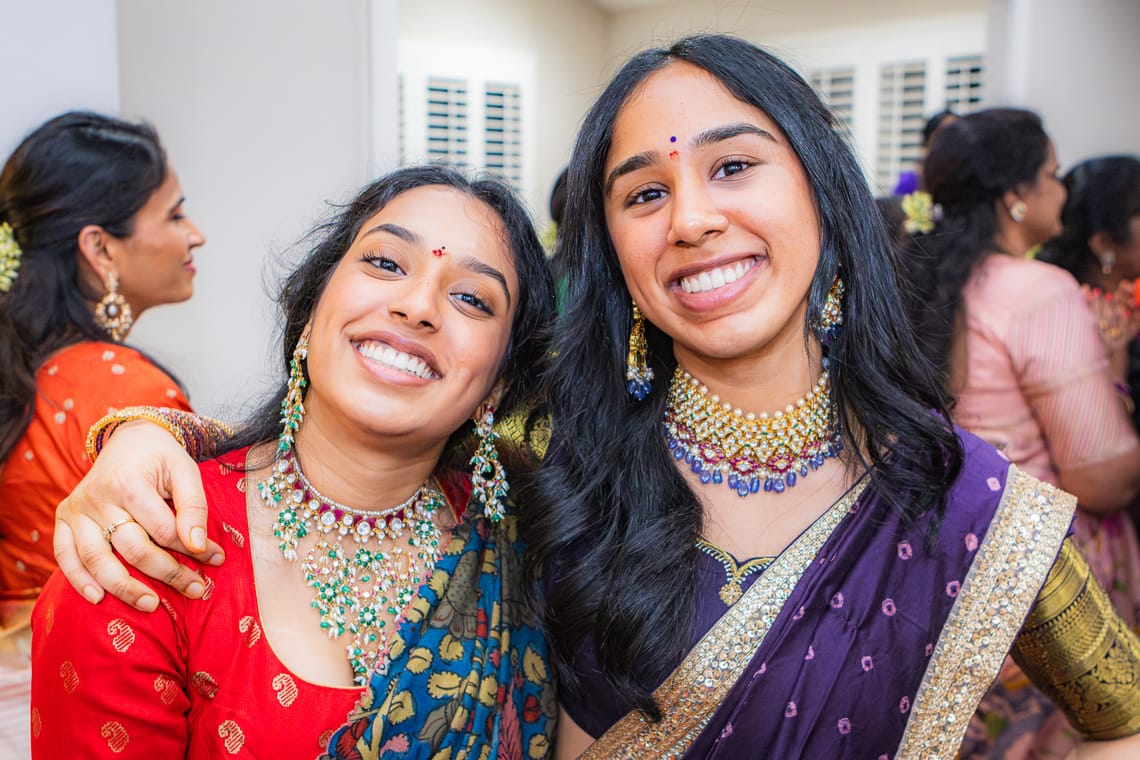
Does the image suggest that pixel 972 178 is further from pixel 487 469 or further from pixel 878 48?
pixel 878 48

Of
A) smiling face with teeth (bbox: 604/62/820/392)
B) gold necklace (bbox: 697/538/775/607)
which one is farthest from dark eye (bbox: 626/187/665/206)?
gold necklace (bbox: 697/538/775/607)

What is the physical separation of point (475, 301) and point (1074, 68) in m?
4.19

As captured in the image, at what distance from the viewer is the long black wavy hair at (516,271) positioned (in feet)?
5.01

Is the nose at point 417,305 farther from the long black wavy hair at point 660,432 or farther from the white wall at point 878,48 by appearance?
the white wall at point 878,48

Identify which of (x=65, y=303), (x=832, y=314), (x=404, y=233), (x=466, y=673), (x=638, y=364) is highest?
(x=404, y=233)

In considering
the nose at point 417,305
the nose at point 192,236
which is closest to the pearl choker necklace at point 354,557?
the nose at point 417,305

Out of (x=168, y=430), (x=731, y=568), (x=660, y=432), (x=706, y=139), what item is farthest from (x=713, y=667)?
(x=168, y=430)

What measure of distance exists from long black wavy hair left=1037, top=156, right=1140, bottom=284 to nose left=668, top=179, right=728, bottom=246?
2430 millimetres


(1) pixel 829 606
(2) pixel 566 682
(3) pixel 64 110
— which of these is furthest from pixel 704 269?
(3) pixel 64 110

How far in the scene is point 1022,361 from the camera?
237 cm

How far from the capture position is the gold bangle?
1402mm

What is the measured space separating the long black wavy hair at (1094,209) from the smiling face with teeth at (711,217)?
229cm

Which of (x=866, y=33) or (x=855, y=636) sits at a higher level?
(x=866, y=33)

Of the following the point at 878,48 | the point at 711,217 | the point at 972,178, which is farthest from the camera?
the point at 878,48
